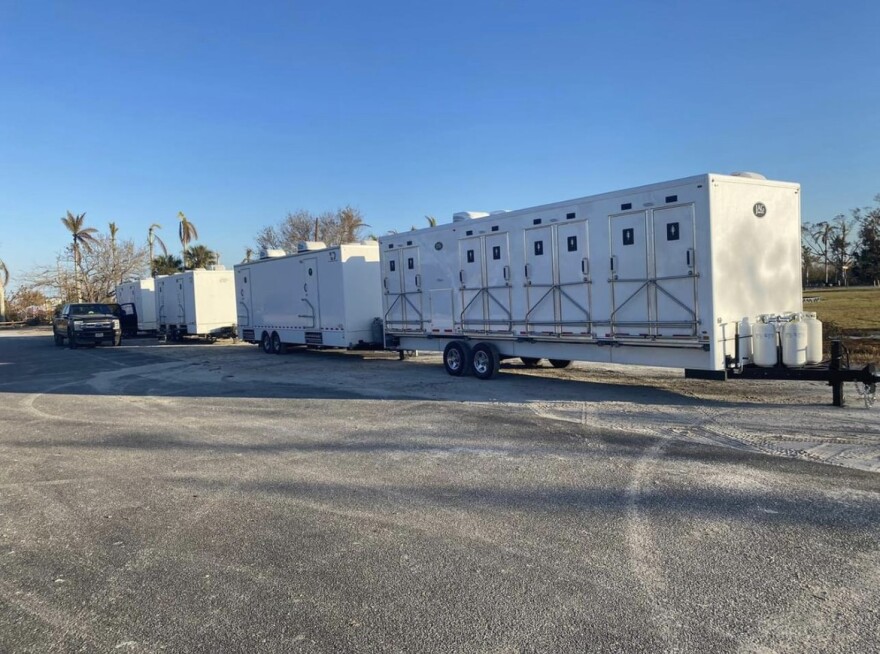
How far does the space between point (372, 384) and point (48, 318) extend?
2099 inches

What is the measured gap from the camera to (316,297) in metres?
20.2

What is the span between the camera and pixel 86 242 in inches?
2258

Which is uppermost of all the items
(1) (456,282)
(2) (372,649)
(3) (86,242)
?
(3) (86,242)

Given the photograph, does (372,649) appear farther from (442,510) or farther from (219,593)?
(442,510)

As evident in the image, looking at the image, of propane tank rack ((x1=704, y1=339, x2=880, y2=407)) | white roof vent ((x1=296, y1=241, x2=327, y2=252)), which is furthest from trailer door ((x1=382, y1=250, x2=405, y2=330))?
propane tank rack ((x1=704, y1=339, x2=880, y2=407))

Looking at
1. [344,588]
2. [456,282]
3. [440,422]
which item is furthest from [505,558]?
[456,282]

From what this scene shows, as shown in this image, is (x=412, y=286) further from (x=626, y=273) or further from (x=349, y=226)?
(x=349, y=226)

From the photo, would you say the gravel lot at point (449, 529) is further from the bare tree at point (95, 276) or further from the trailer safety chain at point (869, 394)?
the bare tree at point (95, 276)

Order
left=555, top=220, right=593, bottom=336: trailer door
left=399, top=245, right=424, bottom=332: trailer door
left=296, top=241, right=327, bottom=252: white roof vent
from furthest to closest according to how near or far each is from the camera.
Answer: left=296, top=241, right=327, bottom=252: white roof vent < left=399, top=245, right=424, bottom=332: trailer door < left=555, top=220, right=593, bottom=336: trailer door

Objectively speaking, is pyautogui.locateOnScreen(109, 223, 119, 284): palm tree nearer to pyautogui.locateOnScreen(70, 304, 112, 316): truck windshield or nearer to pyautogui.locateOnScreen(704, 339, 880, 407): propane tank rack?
pyautogui.locateOnScreen(70, 304, 112, 316): truck windshield

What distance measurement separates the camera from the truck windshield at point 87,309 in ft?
→ 96.9

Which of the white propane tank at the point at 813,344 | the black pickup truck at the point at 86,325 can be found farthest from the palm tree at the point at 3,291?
the white propane tank at the point at 813,344

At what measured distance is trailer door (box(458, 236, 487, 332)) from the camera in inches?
569

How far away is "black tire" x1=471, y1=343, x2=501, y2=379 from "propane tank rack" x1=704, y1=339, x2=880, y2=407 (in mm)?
4974
